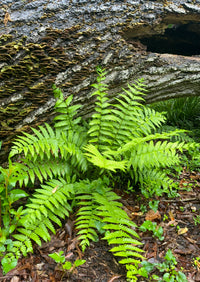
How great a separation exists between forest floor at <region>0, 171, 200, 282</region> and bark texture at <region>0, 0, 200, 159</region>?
4.02ft

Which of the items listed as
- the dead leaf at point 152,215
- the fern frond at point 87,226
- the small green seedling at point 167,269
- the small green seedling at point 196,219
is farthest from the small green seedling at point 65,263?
the small green seedling at point 196,219

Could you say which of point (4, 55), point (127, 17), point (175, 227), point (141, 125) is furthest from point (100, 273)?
point (127, 17)

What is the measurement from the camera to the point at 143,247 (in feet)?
7.33

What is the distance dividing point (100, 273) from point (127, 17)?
2705mm

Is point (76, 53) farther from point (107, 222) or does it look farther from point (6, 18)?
point (107, 222)

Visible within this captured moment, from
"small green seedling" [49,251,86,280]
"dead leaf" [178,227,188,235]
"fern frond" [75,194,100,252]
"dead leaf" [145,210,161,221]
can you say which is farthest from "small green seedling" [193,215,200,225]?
"small green seedling" [49,251,86,280]

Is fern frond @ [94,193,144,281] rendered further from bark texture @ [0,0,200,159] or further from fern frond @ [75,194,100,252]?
bark texture @ [0,0,200,159]

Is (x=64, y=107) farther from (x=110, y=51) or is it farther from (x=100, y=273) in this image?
(x=100, y=273)

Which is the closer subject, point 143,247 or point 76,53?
point 143,247

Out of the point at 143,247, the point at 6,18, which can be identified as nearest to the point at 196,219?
the point at 143,247

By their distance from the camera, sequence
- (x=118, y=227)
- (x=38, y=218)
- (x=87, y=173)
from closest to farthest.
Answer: (x=118, y=227)
(x=38, y=218)
(x=87, y=173)

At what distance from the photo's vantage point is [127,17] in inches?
110

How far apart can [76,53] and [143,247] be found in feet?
6.99

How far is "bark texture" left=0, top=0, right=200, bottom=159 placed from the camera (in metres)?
2.46
